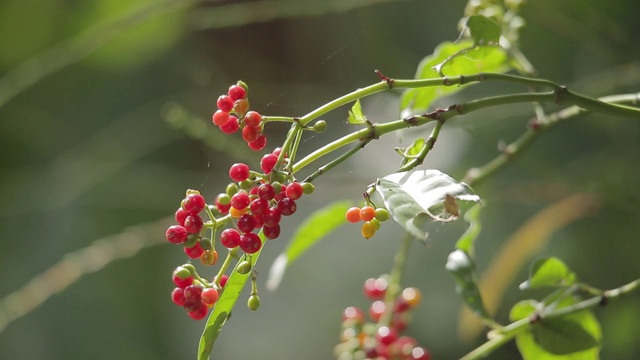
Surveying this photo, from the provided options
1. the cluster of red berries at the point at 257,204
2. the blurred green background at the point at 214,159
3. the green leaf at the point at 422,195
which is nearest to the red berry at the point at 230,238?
the cluster of red berries at the point at 257,204

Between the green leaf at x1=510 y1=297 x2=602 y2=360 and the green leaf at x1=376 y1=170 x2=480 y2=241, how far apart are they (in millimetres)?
248

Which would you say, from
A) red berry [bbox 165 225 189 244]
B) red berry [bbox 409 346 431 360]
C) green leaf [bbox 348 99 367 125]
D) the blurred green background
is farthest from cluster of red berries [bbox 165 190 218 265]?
the blurred green background

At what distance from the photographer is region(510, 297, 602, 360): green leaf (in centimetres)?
62

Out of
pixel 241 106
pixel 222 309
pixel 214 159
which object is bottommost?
pixel 222 309

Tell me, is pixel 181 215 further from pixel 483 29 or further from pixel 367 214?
pixel 483 29

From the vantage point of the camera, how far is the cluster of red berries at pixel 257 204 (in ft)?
1.47

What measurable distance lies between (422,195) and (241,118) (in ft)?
0.45

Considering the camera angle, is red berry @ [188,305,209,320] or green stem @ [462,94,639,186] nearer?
red berry @ [188,305,209,320]

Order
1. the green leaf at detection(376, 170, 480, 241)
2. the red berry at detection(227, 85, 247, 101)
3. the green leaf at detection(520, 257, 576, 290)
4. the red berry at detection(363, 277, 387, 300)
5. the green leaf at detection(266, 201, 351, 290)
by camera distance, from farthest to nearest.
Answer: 1. the red berry at detection(363, 277, 387, 300)
2. the green leaf at detection(266, 201, 351, 290)
3. the green leaf at detection(520, 257, 576, 290)
4. the red berry at detection(227, 85, 247, 101)
5. the green leaf at detection(376, 170, 480, 241)

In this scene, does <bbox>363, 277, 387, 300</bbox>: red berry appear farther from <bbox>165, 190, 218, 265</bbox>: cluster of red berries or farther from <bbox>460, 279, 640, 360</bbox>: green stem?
<bbox>165, 190, 218, 265</bbox>: cluster of red berries

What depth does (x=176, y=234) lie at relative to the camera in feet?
1.57

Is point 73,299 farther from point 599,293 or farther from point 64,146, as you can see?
point 599,293

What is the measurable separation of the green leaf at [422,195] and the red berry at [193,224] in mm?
114

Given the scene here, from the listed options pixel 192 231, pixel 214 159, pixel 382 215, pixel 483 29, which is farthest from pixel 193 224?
pixel 214 159
